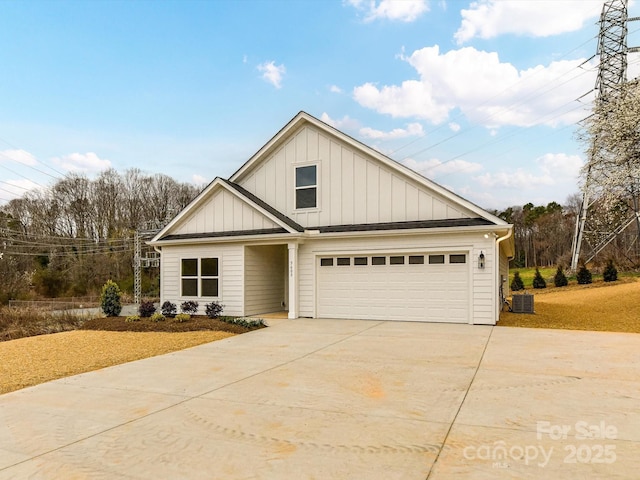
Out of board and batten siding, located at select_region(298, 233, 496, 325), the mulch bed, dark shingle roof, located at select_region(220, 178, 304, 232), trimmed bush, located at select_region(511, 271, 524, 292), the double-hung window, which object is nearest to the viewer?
the mulch bed

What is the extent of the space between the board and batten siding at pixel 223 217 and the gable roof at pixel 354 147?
1.38 m

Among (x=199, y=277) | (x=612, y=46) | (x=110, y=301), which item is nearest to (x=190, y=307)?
(x=199, y=277)

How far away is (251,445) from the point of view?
3.71 metres

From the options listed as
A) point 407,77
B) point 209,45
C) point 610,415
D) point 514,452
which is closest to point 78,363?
point 514,452

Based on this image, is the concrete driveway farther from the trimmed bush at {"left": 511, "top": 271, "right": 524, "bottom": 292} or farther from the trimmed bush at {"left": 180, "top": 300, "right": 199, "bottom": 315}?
the trimmed bush at {"left": 511, "top": 271, "right": 524, "bottom": 292}

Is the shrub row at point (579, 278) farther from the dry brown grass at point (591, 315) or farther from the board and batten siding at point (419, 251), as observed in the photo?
the board and batten siding at point (419, 251)

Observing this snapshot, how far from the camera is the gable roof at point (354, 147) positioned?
39.9 ft

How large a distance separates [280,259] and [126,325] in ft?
19.0

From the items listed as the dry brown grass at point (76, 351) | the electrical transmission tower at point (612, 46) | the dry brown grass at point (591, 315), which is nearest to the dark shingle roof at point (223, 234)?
the dry brown grass at point (76, 351)

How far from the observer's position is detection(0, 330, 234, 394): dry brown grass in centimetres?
674

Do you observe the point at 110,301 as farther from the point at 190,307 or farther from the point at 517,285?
the point at 517,285

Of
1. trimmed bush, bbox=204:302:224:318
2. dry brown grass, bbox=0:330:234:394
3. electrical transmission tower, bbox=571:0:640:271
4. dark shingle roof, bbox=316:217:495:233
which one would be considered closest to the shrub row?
electrical transmission tower, bbox=571:0:640:271

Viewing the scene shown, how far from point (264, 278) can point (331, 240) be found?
3033 mm

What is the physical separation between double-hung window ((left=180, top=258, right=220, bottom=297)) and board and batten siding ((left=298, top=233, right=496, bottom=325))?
2984mm
